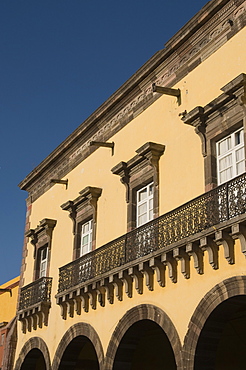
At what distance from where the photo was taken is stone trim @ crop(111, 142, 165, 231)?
12.8m

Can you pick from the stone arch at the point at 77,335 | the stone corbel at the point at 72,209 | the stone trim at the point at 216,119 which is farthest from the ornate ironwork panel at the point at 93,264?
the stone trim at the point at 216,119

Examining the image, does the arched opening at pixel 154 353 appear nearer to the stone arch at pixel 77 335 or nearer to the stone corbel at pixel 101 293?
the stone arch at pixel 77 335

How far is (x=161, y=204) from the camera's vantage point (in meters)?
12.4

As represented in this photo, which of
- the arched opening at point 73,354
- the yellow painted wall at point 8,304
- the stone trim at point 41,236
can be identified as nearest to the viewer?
the arched opening at point 73,354

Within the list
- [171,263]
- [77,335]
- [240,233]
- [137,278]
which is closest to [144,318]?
[137,278]

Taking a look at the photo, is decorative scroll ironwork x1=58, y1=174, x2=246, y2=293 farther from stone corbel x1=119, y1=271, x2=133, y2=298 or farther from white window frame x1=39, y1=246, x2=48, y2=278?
white window frame x1=39, y1=246, x2=48, y2=278

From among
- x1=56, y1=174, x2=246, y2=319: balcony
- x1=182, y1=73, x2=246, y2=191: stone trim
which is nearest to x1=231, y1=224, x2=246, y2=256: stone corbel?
x1=56, y1=174, x2=246, y2=319: balcony

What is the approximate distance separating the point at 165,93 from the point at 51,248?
6993 mm

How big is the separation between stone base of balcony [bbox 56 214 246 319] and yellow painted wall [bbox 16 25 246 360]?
0.53 feet

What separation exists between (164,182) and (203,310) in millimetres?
3273

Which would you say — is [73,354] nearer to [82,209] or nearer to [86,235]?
[86,235]

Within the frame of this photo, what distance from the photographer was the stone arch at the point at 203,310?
31.7ft

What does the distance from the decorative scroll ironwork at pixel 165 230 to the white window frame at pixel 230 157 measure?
704 mm

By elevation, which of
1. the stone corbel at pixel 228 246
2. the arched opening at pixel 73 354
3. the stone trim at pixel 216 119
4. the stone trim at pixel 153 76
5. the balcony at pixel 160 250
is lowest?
the arched opening at pixel 73 354
